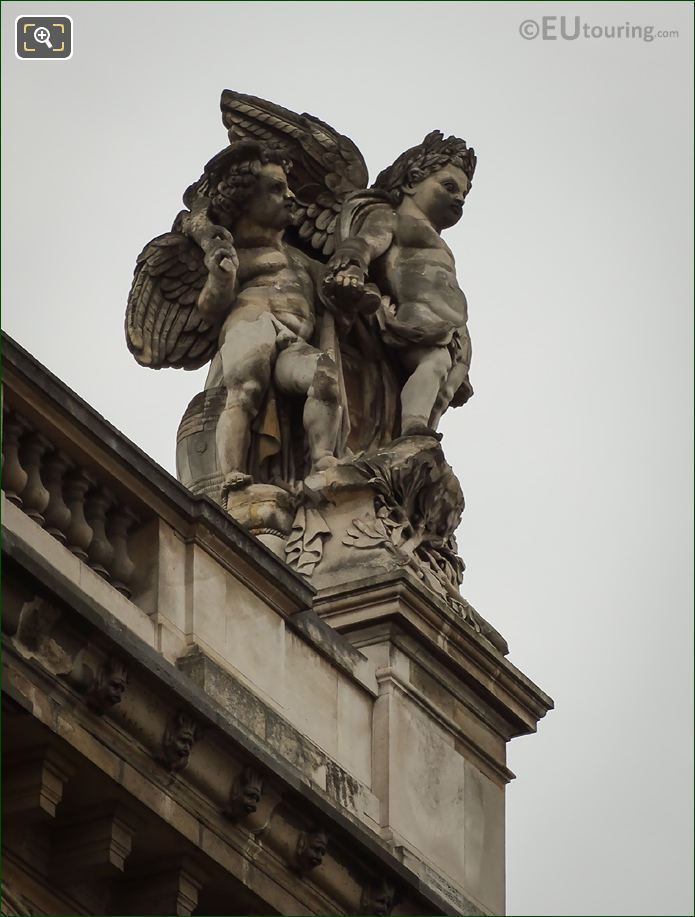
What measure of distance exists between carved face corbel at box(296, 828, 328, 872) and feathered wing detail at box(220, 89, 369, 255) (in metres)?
5.86

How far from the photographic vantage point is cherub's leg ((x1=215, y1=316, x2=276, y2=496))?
63.9 feet

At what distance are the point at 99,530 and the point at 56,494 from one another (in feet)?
1.26

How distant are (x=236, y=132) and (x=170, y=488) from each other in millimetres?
5524

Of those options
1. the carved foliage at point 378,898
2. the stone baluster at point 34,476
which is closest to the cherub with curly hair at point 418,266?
the carved foliage at point 378,898

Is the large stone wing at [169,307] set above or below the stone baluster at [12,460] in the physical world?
above

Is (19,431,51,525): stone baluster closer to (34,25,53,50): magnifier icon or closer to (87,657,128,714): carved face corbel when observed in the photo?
(87,657,128,714): carved face corbel

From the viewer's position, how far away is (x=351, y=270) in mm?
20062

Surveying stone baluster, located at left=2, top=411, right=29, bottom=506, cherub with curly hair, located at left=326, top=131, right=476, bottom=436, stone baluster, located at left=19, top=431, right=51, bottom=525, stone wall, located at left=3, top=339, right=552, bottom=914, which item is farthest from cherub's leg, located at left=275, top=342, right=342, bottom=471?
stone baluster, located at left=2, top=411, right=29, bottom=506

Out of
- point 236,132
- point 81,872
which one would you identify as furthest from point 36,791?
point 236,132

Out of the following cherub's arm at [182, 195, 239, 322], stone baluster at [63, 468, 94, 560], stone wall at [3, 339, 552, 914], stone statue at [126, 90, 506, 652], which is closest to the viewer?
stone wall at [3, 339, 552, 914]

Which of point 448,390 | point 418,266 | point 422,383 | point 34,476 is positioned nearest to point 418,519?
point 422,383

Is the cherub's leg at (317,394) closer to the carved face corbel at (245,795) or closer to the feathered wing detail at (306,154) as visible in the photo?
the feathered wing detail at (306,154)

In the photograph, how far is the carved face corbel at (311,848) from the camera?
15719 mm

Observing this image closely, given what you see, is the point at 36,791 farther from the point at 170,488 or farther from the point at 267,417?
the point at 267,417
